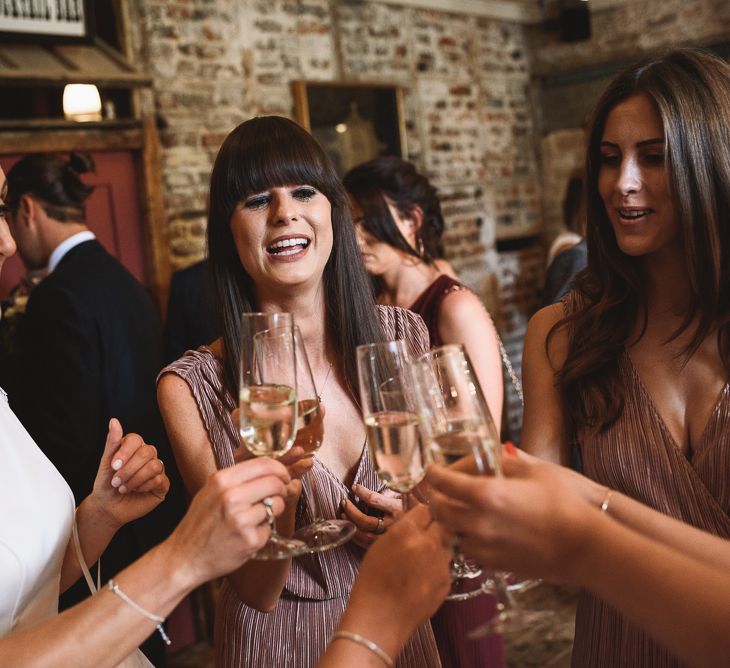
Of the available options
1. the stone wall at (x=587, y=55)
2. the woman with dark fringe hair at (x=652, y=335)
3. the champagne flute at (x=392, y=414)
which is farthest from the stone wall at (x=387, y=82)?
the champagne flute at (x=392, y=414)

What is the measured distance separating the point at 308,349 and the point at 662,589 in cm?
→ 121

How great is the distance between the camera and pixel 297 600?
6.01 feet

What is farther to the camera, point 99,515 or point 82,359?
point 82,359

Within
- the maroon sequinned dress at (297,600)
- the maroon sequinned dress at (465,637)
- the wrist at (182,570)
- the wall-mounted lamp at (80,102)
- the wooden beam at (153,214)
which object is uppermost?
the wall-mounted lamp at (80,102)

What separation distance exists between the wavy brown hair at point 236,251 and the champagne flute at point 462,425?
29.7 inches

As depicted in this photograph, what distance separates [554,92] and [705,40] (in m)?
1.33

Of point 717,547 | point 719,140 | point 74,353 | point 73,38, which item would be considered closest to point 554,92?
point 73,38

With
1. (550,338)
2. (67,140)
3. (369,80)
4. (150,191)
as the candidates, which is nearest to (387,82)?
(369,80)

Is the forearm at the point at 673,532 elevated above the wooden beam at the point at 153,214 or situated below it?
below

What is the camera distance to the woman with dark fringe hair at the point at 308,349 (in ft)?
5.92

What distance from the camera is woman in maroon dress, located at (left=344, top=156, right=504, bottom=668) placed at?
2.81 meters

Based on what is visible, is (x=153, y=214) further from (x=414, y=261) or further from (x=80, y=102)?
(x=414, y=261)

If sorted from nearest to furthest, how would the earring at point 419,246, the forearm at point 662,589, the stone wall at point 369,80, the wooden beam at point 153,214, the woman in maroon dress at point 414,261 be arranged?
1. the forearm at point 662,589
2. the woman in maroon dress at point 414,261
3. the earring at point 419,246
4. the wooden beam at point 153,214
5. the stone wall at point 369,80

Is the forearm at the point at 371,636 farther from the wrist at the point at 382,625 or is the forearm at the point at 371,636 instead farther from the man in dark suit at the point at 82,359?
the man in dark suit at the point at 82,359
